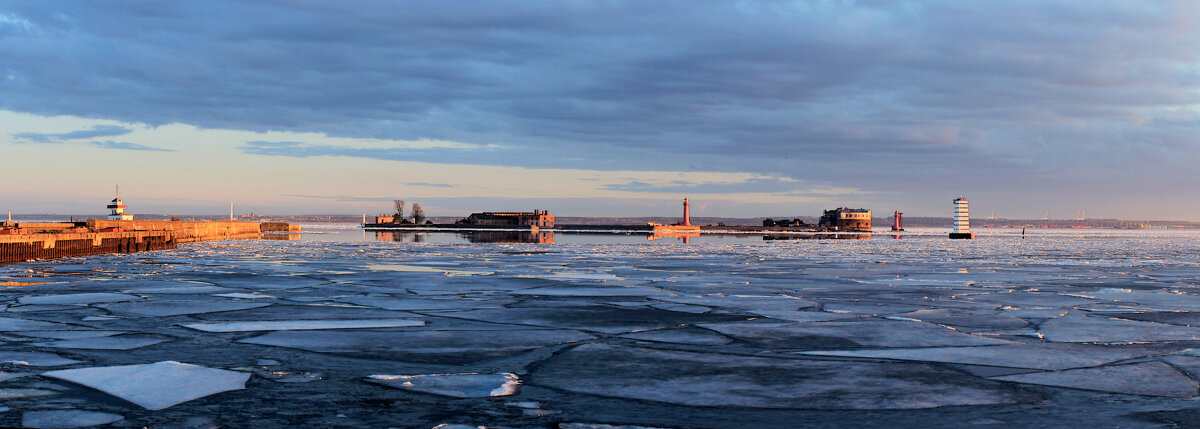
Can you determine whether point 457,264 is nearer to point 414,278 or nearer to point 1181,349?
point 414,278

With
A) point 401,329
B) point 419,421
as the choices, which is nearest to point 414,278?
point 401,329

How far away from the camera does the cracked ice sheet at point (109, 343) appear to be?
22.6 ft

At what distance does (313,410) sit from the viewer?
4.72 metres

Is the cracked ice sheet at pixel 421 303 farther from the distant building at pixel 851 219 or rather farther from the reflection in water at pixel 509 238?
the distant building at pixel 851 219

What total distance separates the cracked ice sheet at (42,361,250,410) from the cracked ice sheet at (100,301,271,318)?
3.69m

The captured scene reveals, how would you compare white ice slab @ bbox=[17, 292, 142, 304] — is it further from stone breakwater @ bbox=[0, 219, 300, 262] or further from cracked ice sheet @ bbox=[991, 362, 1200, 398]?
stone breakwater @ bbox=[0, 219, 300, 262]

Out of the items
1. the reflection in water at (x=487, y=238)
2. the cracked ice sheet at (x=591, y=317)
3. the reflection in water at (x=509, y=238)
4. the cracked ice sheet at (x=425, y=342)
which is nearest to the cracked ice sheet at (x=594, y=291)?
the cracked ice sheet at (x=591, y=317)

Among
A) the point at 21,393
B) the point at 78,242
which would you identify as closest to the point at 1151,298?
the point at 21,393

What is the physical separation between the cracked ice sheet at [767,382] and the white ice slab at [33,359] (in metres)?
3.14

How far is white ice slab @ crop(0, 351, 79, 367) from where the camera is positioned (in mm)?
6062

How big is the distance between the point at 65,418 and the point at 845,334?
5868 millimetres

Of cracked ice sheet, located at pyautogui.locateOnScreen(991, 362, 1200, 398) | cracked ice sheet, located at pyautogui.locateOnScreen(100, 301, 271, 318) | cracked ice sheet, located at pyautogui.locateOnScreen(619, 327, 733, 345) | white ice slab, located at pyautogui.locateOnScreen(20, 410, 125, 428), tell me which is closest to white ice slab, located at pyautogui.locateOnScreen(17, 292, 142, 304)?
cracked ice sheet, located at pyautogui.locateOnScreen(100, 301, 271, 318)

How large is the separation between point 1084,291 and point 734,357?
29.3 ft

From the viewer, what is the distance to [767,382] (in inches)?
222
